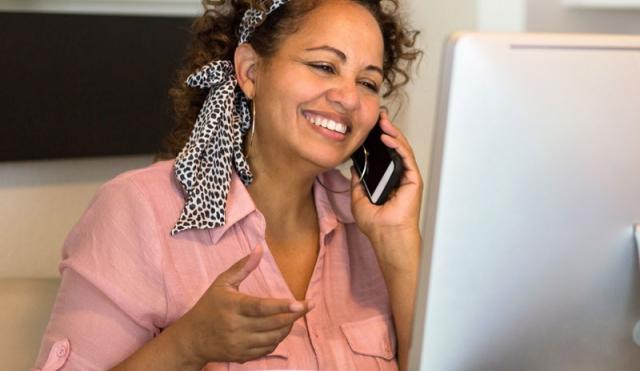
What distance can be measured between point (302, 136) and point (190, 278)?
0.92 feet

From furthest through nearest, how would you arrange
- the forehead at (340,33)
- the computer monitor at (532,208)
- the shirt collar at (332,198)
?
the shirt collar at (332,198) < the forehead at (340,33) < the computer monitor at (532,208)

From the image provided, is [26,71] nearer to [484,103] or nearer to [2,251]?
[2,251]

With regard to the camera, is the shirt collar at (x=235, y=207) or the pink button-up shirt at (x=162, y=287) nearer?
the pink button-up shirt at (x=162, y=287)

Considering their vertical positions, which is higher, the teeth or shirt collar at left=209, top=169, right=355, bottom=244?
the teeth

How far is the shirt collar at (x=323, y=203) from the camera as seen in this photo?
1.60 m

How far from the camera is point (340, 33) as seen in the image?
5.49 feet

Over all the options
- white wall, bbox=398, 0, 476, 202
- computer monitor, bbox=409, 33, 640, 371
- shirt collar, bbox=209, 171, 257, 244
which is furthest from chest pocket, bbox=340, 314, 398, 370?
white wall, bbox=398, 0, 476, 202

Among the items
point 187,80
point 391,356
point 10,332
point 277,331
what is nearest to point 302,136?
point 187,80

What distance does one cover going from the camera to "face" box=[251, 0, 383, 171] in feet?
5.32

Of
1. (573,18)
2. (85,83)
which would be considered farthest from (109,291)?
(573,18)

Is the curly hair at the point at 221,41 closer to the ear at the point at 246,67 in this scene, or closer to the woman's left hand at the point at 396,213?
the ear at the point at 246,67

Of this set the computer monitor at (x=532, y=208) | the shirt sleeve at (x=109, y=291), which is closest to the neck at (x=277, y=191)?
the shirt sleeve at (x=109, y=291)

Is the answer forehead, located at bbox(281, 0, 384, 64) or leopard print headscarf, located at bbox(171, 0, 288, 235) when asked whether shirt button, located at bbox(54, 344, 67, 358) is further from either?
Answer: forehead, located at bbox(281, 0, 384, 64)

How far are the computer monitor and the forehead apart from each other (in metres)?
0.76
